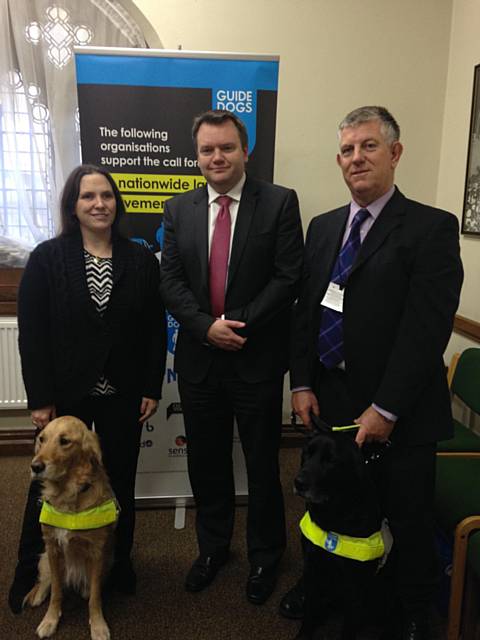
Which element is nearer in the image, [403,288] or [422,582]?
[403,288]

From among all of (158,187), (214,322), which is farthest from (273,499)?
(158,187)

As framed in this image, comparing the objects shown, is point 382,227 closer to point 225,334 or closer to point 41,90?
point 225,334

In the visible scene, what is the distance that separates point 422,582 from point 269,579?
2.05 feet

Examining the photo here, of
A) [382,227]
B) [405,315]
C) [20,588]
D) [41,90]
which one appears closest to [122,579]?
[20,588]

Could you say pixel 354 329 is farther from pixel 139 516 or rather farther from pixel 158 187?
pixel 139 516

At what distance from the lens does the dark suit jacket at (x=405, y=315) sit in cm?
151

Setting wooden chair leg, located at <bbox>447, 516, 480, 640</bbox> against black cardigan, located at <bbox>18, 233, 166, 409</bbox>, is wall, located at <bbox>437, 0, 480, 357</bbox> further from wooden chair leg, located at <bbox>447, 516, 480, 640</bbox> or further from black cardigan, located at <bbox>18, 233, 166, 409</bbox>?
black cardigan, located at <bbox>18, 233, 166, 409</bbox>

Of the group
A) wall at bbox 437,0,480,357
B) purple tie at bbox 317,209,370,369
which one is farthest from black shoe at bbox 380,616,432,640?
wall at bbox 437,0,480,357

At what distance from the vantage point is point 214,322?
1818 mm

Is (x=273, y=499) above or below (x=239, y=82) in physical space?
below

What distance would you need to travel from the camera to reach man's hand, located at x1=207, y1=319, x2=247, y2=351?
1797 millimetres

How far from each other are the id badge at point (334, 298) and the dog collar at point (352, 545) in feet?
2.33

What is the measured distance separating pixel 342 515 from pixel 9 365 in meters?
2.34

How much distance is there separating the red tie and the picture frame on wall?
154 centimetres
